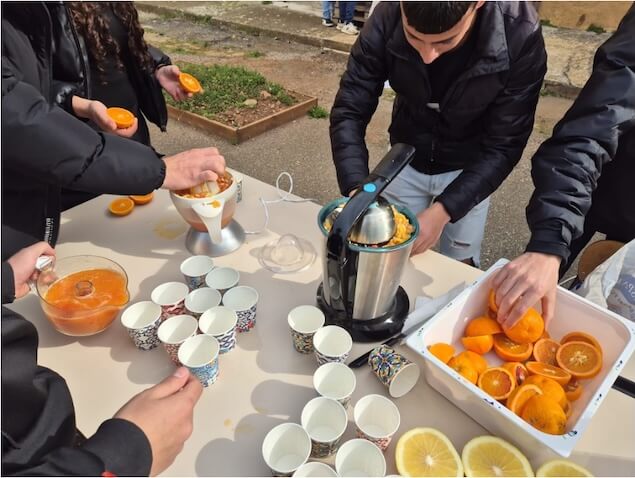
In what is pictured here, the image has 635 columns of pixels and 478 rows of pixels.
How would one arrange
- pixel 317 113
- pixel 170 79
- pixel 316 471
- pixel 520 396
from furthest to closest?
1. pixel 317 113
2. pixel 170 79
3. pixel 520 396
4. pixel 316 471

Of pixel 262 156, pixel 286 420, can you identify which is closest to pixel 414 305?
pixel 286 420

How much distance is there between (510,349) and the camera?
114 cm

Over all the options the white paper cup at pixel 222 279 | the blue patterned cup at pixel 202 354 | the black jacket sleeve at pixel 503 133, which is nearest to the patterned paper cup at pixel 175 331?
the blue patterned cup at pixel 202 354

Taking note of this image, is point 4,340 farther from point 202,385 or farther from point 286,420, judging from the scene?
point 286,420

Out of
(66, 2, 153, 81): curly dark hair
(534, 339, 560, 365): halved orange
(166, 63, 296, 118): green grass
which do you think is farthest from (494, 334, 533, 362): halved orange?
(166, 63, 296, 118): green grass

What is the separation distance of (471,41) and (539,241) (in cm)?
73

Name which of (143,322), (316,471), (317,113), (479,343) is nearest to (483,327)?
(479,343)

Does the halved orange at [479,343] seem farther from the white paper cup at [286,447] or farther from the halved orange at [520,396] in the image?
the white paper cup at [286,447]

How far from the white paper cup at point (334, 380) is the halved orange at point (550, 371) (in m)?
0.43

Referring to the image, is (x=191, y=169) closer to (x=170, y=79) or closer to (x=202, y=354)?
(x=202, y=354)

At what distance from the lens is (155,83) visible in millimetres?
2119

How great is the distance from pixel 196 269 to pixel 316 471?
69cm

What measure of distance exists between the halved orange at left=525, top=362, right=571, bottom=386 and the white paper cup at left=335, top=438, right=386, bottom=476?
1.44ft

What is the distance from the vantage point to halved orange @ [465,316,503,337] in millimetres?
1155
